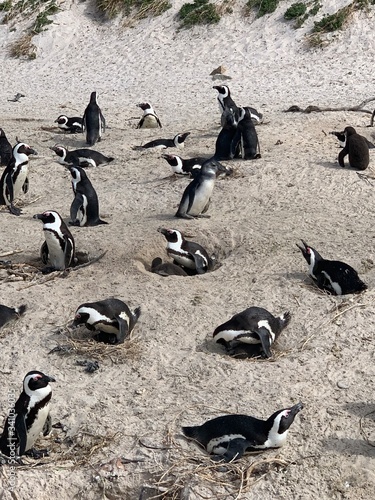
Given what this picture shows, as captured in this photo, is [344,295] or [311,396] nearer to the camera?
[311,396]

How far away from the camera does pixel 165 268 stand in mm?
7949

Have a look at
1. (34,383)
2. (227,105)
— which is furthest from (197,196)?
(34,383)

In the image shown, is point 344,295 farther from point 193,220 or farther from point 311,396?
point 193,220

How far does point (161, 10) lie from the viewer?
57.6ft

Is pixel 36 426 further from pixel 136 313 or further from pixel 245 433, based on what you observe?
pixel 136 313

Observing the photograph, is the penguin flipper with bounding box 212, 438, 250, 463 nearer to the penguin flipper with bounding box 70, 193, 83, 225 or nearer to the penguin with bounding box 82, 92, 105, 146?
the penguin flipper with bounding box 70, 193, 83, 225

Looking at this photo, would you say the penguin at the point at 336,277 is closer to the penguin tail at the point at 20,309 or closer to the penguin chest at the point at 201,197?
the penguin chest at the point at 201,197

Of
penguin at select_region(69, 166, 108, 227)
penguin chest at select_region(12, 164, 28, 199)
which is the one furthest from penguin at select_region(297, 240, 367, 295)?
penguin chest at select_region(12, 164, 28, 199)

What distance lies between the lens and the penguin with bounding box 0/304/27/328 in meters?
6.74

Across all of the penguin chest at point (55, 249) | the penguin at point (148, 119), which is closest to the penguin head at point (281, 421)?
the penguin chest at point (55, 249)

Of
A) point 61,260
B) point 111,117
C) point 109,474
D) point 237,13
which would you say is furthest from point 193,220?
point 237,13

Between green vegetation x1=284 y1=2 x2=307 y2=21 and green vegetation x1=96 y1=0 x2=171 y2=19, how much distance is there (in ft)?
8.24

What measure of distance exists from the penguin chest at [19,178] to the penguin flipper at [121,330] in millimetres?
3798

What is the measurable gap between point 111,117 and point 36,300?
6.92m
